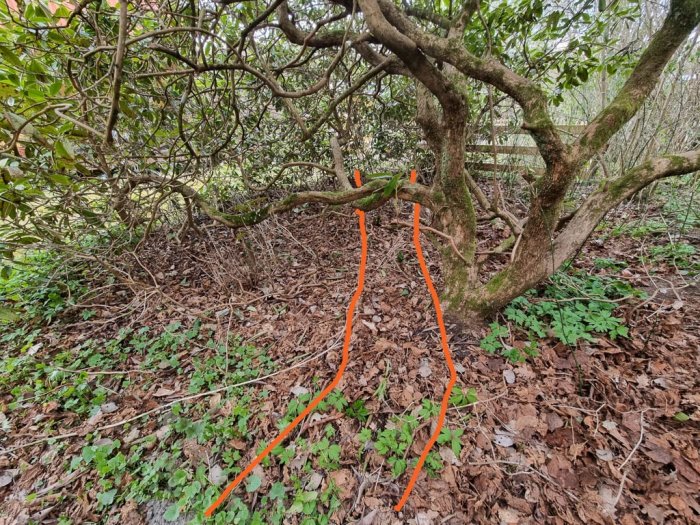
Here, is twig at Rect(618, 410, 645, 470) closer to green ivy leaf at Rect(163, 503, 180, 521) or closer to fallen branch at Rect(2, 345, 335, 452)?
fallen branch at Rect(2, 345, 335, 452)

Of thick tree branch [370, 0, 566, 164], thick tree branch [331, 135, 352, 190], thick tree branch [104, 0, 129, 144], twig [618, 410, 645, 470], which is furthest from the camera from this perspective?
thick tree branch [331, 135, 352, 190]

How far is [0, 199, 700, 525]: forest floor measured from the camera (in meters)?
1.52

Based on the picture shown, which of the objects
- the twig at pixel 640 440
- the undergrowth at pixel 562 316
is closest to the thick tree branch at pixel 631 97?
the undergrowth at pixel 562 316

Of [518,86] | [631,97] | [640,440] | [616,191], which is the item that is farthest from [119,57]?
[640,440]

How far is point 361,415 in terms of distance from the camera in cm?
194

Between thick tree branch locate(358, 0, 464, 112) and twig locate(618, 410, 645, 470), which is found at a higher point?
thick tree branch locate(358, 0, 464, 112)

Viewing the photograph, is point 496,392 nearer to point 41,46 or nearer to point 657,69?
point 657,69

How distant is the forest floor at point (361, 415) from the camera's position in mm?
1521

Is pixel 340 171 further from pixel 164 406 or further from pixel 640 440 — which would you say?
pixel 640 440

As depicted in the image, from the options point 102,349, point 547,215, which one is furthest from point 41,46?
point 547,215

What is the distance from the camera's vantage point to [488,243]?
11.6ft

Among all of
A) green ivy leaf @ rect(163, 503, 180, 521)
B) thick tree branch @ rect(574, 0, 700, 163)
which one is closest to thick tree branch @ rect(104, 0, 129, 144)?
green ivy leaf @ rect(163, 503, 180, 521)

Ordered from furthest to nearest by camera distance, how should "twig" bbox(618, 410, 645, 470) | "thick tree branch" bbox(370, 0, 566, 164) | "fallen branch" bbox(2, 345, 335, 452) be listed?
"fallen branch" bbox(2, 345, 335, 452) → "thick tree branch" bbox(370, 0, 566, 164) → "twig" bbox(618, 410, 645, 470)

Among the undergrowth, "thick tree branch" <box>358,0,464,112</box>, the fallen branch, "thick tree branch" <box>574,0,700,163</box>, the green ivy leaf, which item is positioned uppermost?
"thick tree branch" <box>358,0,464,112</box>
